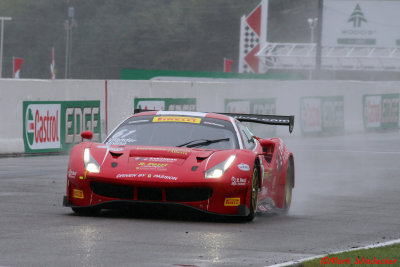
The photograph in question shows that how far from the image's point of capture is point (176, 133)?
1031 cm

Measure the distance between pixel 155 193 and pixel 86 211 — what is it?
0.85 metres

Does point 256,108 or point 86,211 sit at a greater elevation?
point 256,108

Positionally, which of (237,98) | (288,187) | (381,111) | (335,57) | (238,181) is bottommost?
(288,187)

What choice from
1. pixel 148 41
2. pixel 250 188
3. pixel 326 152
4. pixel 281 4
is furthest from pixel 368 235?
pixel 281 4

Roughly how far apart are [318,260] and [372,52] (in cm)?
5727

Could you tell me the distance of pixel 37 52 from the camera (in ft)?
343

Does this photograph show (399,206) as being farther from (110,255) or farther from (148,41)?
(148,41)

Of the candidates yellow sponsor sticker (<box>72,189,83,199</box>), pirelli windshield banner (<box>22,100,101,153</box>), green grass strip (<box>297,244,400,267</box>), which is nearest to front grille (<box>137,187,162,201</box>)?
yellow sponsor sticker (<box>72,189,83,199</box>)

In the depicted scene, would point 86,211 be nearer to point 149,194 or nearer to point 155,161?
point 149,194

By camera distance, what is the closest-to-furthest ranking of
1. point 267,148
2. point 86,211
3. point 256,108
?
point 86,211 → point 267,148 → point 256,108

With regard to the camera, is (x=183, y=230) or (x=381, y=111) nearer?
(x=183, y=230)

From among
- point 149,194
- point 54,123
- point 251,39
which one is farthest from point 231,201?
point 251,39

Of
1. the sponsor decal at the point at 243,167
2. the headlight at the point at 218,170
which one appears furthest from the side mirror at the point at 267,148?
the headlight at the point at 218,170

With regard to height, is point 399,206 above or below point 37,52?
below
